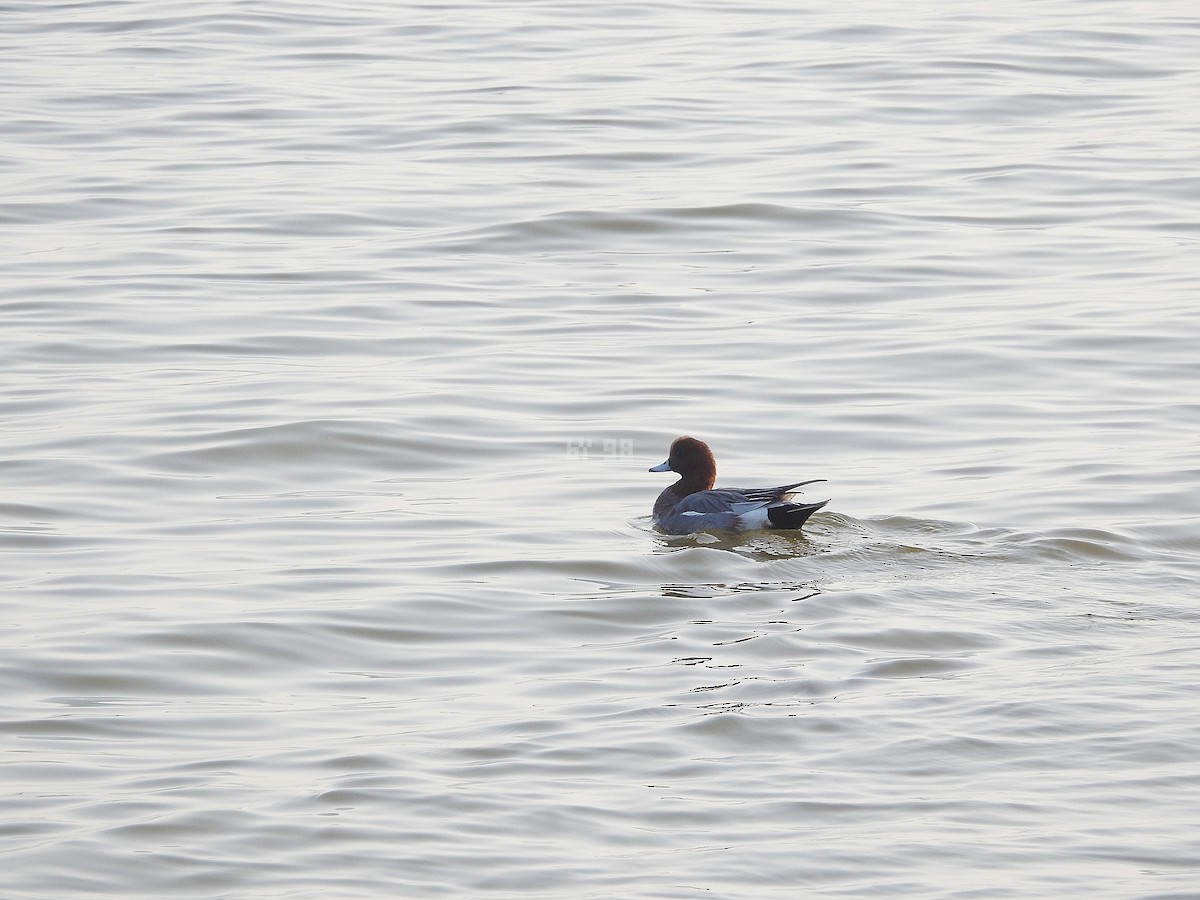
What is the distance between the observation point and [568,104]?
17906 mm

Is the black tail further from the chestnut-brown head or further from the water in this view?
the chestnut-brown head

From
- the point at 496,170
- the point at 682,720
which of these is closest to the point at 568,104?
the point at 496,170

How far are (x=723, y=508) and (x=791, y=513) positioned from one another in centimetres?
32

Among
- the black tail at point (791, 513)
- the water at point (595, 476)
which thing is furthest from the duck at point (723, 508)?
the water at point (595, 476)

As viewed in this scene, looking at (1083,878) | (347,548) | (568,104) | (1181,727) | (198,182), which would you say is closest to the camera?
(1083,878)

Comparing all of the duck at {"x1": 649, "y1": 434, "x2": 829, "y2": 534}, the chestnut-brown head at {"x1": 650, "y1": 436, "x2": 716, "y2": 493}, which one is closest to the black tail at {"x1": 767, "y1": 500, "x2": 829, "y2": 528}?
the duck at {"x1": 649, "y1": 434, "x2": 829, "y2": 534}

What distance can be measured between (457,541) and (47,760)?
104 inches

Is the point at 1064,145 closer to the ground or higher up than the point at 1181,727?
higher up

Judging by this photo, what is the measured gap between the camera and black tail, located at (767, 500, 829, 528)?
319 inches

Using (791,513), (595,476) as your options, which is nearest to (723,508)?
(791,513)

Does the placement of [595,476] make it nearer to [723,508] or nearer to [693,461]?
[693,461]

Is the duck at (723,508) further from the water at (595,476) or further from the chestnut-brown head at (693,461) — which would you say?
the water at (595,476)

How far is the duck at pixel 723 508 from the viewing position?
8.22 m

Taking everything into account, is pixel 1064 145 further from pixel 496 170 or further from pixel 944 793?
pixel 944 793
